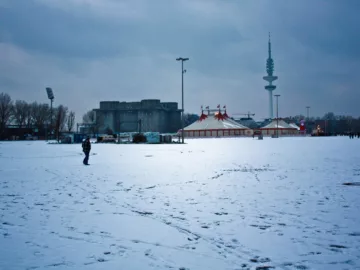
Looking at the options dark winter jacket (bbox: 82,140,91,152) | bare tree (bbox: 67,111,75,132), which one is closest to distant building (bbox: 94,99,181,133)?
bare tree (bbox: 67,111,75,132)

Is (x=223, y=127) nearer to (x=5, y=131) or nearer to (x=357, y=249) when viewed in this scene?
(x=5, y=131)

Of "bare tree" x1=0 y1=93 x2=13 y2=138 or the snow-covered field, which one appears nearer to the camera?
the snow-covered field

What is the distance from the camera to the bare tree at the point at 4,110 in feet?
318

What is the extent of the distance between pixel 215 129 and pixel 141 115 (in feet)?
224

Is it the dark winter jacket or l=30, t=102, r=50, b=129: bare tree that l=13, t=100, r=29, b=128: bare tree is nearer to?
l=30, t=102, r=50, b=129: bare tree

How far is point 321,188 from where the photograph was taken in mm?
10930

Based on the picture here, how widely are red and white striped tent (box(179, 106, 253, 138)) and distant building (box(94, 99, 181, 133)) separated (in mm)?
54200

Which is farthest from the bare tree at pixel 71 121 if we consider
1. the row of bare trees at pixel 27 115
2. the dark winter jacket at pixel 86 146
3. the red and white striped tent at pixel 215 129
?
the dark winter jacket at pixel 86 146

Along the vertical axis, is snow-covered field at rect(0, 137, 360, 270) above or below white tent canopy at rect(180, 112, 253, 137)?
below

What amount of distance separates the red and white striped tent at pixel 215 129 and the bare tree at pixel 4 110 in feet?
162

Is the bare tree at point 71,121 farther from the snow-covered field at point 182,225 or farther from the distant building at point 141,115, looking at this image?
the snow-covered field at point 182,225

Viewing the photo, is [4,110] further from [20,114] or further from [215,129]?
[215,129]

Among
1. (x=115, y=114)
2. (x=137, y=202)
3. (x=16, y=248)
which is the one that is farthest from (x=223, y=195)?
(x=115, y=114)

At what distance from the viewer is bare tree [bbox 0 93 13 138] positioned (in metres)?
96.8
